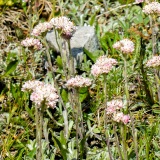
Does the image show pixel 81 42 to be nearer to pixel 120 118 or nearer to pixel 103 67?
pixel 103 67

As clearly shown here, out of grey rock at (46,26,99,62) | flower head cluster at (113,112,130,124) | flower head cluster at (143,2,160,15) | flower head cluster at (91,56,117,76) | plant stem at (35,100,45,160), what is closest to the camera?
plant stem at (35,100,45,160)

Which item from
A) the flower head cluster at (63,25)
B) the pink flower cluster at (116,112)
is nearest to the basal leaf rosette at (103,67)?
the pink flower cluster at (116,112)

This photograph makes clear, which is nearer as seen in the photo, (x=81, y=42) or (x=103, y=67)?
(x=103, y=67)

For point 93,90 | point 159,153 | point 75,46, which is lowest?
point 159,153

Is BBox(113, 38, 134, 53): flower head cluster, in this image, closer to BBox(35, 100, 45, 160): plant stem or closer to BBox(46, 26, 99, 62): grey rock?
BBox(35, 100, 45, 160): plant stem

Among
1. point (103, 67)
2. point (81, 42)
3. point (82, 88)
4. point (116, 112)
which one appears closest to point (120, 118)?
point (116, 112)

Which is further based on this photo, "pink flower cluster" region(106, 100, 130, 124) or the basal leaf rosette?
the basal leaf rosette

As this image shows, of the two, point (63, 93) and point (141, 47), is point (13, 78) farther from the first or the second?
point (141, 47)

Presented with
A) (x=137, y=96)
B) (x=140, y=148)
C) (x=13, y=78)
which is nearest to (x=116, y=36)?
(x=137, y=96)

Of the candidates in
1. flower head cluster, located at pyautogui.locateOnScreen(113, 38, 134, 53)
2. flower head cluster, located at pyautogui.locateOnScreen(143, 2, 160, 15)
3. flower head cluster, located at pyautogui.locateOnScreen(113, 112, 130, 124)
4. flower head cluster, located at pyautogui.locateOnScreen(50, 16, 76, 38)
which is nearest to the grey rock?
flower head cluster, located at pyautogui.locateOnScreen(50, 16, 76, 38)
